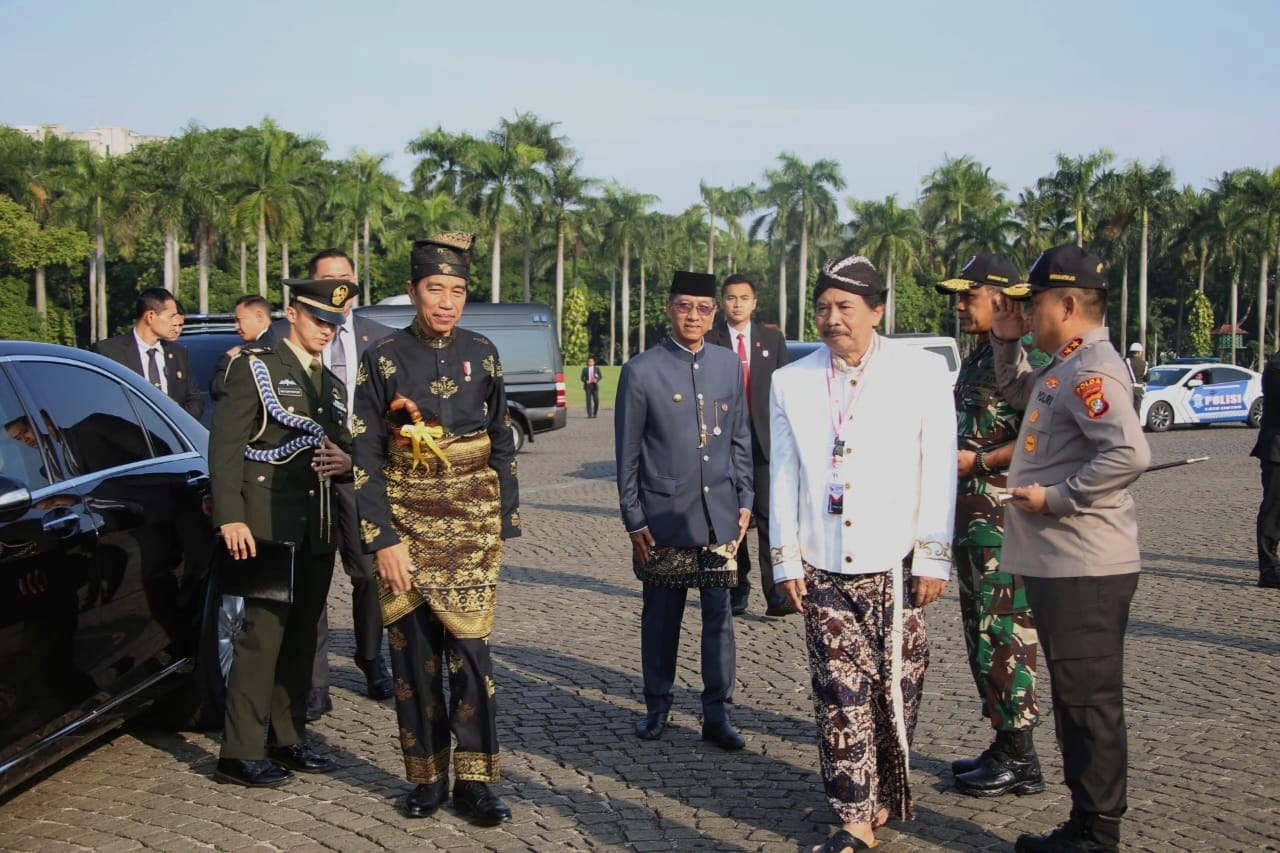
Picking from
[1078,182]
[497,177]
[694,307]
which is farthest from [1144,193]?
[694,307]

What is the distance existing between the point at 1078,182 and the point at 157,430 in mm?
72552

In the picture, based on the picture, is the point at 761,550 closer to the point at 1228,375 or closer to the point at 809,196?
the point at 1228,375

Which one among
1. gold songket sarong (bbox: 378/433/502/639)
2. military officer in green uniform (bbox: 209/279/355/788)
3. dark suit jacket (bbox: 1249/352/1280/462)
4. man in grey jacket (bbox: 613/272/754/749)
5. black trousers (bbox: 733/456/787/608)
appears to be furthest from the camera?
dark suit jacket (bbox: 1249/352/1280/462)

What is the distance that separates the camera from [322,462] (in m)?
5.22

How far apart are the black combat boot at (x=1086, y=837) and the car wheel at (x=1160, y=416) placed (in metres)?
26.6

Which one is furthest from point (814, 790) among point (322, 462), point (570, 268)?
point (570, 268)

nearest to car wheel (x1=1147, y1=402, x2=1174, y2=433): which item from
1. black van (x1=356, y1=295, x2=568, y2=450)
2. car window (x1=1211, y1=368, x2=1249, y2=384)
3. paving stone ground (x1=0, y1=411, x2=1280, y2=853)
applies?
car window (x1=1211, y1=368, x2=1249, y2=384)

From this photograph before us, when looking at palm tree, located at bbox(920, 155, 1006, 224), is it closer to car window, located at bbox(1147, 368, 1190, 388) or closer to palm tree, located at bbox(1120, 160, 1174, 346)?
palm tree, located at bbox(1120, 160, 1174, 346)

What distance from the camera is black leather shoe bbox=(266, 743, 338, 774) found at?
5.31 m

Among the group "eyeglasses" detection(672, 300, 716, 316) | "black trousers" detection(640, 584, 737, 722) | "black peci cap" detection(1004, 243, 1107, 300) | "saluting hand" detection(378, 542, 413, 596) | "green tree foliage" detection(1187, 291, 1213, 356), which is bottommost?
Answer: "black trousers" detection(640, 584, 737, 722)

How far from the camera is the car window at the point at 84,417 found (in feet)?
16.1

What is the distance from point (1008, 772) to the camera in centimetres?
496

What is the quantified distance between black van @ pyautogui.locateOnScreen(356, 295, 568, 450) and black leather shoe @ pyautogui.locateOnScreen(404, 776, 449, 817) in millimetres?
18087

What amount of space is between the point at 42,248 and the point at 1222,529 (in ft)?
214
